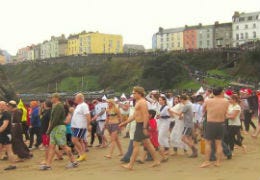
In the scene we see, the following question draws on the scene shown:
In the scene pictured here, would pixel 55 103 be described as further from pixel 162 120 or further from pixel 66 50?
pixel 66 50

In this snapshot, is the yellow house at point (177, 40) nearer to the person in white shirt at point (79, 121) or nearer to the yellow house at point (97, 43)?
the yellow house at point (97, 43)

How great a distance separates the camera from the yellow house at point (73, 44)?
6240 inches

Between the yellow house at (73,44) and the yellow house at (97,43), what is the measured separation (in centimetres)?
227

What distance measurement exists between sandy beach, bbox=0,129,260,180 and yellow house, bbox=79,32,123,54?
142 meters

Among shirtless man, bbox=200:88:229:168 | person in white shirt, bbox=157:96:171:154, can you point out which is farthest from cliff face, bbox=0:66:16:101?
shirtless man, bbox=200:88:229:168

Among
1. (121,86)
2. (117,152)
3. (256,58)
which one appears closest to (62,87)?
(121,86)

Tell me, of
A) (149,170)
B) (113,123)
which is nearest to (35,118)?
(113,123)

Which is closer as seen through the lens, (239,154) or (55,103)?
(55,103)

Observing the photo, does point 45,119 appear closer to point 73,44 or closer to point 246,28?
point 246,28

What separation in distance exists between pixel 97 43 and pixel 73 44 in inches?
415

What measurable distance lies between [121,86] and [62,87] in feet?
67.5

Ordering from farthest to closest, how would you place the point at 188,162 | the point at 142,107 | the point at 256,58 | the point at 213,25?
the point at 213,25 < the point at 256,58 < the point at 188,162 < the point at 142,107

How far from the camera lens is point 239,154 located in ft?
40.3

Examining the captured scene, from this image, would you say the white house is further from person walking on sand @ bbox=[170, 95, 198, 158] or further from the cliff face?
person walking on sand @ bbox=[170, 95, 198, 158]
